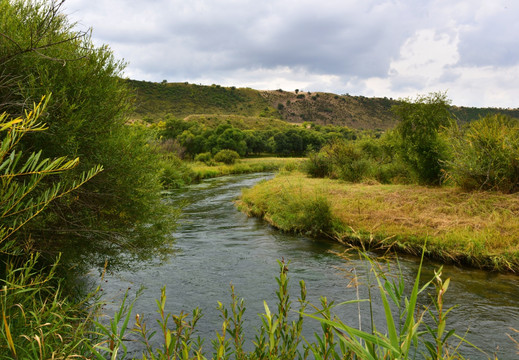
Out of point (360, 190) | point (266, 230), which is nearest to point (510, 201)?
point (360, 190)

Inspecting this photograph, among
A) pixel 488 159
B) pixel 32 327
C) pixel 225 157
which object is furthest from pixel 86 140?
pixel 225 157

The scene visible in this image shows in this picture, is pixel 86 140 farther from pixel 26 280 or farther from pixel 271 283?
pixel 271 283

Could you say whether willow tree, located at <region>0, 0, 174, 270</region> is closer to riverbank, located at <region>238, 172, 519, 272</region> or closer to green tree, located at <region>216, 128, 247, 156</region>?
riverbank, located at <region>238, 172, 519, 272</region>

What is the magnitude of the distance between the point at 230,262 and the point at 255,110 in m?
99.1

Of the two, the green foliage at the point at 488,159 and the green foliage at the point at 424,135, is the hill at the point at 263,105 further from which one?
the green foliage at the point at 488,159

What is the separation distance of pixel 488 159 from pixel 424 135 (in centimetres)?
360

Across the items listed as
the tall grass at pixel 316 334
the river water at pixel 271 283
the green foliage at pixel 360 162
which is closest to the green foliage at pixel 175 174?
the green foliage at pixel 360 162

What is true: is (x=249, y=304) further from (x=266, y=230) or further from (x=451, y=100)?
(x=451, y=100)

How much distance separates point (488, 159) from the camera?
478 inches

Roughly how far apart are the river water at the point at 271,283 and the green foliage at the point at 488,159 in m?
4.55

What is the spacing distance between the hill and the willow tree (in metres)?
75.9

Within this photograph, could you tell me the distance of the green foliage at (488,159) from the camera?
11836mm

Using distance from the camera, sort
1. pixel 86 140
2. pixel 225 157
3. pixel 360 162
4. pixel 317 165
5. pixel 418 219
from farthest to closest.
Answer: pixel 225 157 < pixel 317 165 < pixel 360 162 < pixel 418 219 < pixel 86 140

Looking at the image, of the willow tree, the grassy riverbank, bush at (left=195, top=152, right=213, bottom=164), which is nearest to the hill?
bush at (left=195, top=152, right=213, bottom=164)
